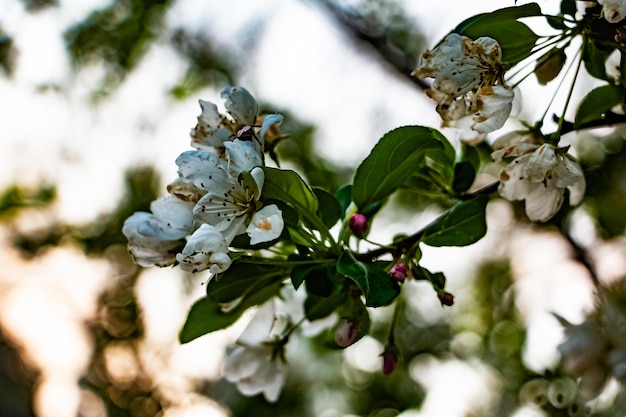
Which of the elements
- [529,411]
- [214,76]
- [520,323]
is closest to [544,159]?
[529,411]

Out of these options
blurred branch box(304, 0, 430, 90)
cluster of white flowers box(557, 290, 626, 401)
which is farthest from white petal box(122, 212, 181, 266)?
blurred branch box(304, 0, 430, 90)

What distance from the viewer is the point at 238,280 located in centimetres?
59

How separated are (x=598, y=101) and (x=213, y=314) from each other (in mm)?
392

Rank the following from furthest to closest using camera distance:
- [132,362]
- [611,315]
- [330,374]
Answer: [330,374]
[132,362]
[611,315]

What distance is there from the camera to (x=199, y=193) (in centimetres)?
55

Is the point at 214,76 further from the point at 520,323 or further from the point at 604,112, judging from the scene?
the point at 604,112

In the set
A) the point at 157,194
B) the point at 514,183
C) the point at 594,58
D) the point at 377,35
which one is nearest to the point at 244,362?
the point at 514,183

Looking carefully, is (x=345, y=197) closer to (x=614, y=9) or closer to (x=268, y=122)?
(x=268, y=122)

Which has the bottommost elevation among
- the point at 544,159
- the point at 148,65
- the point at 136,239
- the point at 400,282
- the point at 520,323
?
the point at 148,65

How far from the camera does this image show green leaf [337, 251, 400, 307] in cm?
50

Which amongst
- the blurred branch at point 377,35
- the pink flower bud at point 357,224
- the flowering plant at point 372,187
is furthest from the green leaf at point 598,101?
the blurred branch at point 377,35

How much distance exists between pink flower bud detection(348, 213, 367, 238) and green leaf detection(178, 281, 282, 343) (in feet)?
0.31

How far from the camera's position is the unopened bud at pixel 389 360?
0.66m

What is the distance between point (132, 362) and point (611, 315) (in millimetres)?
1138
